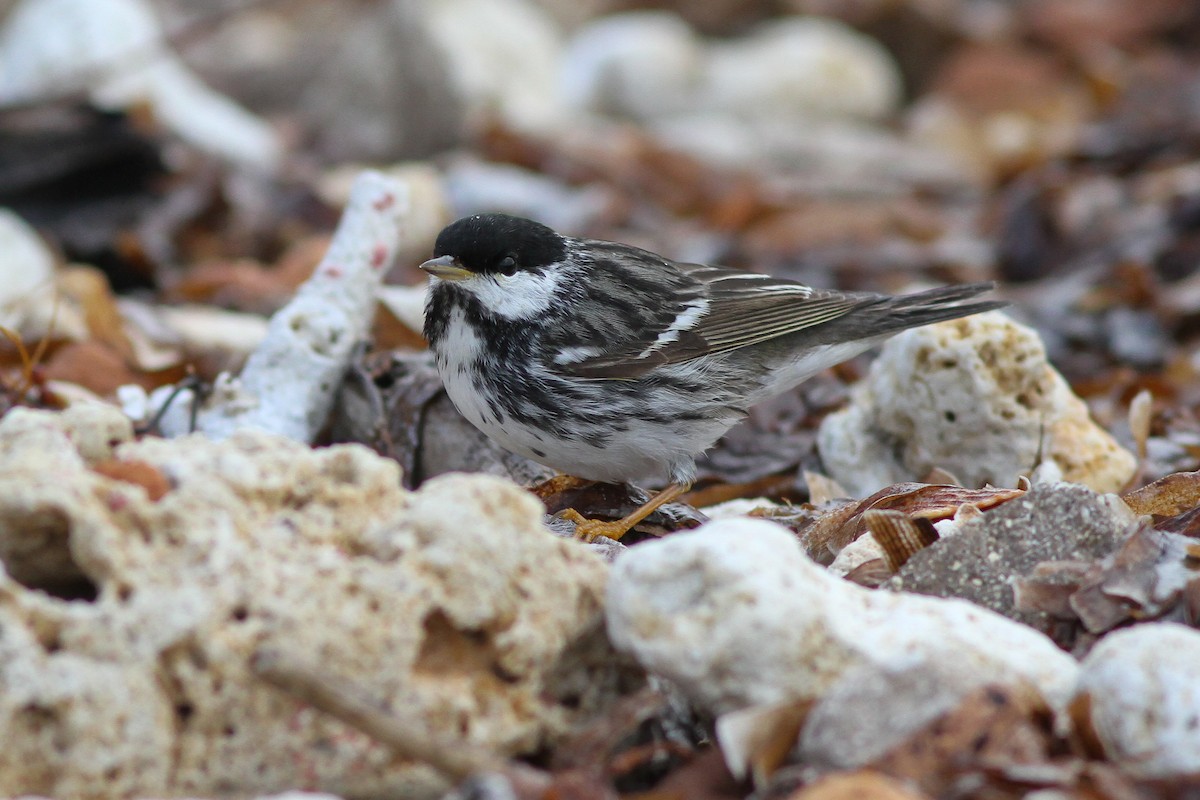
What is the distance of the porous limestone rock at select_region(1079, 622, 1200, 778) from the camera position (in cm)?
251

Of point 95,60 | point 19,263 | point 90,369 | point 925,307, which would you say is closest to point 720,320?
point 925,307

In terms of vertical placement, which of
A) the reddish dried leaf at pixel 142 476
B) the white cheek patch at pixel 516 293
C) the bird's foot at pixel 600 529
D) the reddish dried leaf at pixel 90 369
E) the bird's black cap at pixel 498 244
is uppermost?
the reddish dried leaf at pixel 142 476

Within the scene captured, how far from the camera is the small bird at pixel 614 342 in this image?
4.69 meters

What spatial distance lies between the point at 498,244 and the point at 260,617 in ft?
8.36

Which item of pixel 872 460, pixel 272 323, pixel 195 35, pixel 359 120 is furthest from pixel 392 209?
pixel 359 120

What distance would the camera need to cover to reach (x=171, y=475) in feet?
9.08

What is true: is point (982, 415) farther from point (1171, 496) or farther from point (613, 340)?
point (613, 340)

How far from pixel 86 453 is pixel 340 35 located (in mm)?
11970

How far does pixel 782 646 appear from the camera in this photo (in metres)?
2.60

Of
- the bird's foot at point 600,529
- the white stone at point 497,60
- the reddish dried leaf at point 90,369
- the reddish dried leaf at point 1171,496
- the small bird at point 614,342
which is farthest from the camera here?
the white stone at point 497,60

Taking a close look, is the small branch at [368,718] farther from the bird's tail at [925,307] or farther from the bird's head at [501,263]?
the bird's tail at [925,307]

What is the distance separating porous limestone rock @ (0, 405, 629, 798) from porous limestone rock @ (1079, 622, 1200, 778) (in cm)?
99

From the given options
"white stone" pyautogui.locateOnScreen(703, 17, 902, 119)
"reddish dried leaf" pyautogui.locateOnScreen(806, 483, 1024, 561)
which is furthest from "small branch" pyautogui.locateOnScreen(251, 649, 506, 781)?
"white stone" pyautogui.locateOnScreen(703, 17, 902, 119)

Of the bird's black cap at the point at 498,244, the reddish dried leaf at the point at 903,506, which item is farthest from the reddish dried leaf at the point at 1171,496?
the bird's black cap at the point at 498,244
